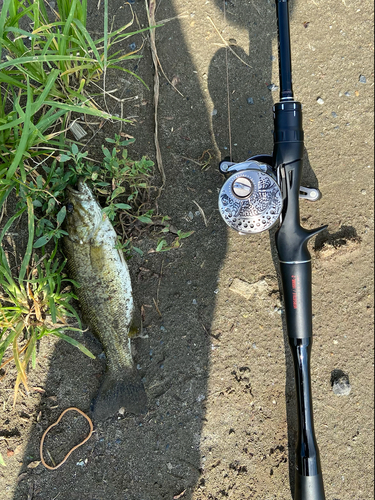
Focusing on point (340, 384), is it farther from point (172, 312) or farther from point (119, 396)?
point (119, 396)

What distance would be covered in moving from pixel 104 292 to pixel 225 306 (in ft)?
2.61

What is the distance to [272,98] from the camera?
7.93 ft

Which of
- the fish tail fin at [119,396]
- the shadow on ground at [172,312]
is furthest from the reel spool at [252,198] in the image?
the fish tail fin at [119,396]

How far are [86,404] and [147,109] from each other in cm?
194

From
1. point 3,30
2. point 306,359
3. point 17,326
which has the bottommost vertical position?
point 306,359

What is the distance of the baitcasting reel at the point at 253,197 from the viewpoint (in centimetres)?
Answer: 195

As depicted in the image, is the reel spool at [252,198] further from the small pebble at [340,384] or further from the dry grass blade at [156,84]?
the small pebble at [340,384]

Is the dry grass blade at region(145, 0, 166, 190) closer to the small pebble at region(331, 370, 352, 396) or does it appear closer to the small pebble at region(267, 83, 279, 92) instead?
the small pebble at region(267, 83, 279, 92)

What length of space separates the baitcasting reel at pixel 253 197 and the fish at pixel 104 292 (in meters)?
0.70

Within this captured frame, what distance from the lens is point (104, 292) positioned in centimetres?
212

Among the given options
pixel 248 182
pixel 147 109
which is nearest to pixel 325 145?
pixel 248 182

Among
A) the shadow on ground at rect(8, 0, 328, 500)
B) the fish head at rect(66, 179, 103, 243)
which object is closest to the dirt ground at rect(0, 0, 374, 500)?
the shadow on ground at rect(8, 0, 328, 500)

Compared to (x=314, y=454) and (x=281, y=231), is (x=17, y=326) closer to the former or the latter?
(x=281, y=231)

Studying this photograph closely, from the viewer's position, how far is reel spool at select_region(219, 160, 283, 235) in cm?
195
